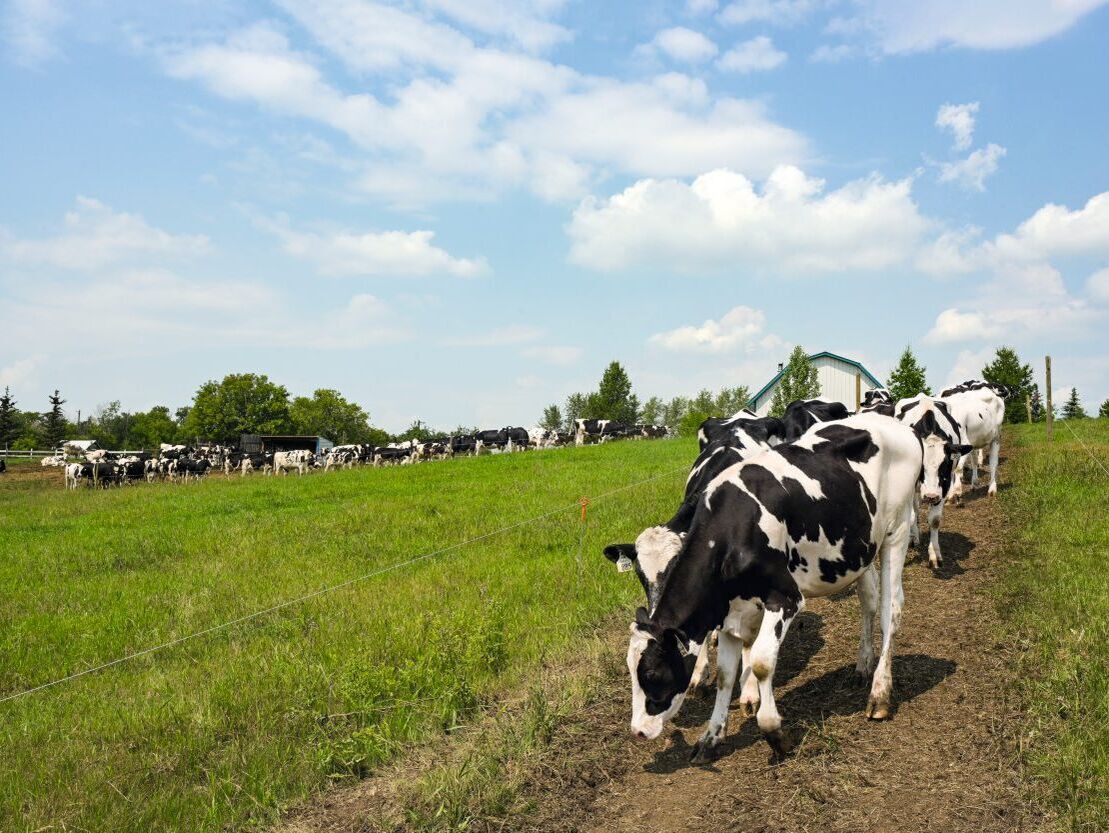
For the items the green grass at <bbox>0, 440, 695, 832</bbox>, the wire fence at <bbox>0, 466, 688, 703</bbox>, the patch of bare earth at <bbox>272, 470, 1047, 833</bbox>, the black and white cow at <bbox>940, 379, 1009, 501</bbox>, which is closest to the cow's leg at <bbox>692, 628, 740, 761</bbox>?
the patch of bare earth at <bbox>272, 470, 1047, 833</bbox>

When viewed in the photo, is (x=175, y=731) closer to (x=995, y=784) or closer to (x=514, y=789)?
(x=514, y=789)

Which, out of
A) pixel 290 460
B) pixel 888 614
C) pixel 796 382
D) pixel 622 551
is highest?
pixel 796 382

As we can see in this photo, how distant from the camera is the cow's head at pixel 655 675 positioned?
568cm

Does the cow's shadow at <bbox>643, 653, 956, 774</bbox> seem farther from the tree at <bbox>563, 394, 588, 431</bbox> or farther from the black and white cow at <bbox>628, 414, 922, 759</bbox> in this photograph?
the tree at <bbox>563, 394, 588, 431</bbox>

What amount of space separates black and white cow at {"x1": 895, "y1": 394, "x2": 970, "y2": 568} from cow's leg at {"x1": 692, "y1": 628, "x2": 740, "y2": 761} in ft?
12.4

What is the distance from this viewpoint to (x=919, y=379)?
6194 centimetres

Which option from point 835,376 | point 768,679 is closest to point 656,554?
point 768,679

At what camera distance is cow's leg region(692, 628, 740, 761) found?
594 centimetres

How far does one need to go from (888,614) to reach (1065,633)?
2050 millimetres

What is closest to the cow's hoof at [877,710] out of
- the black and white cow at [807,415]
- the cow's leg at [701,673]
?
the cow's leg at [701,673]

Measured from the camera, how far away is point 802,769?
5602 millimetres

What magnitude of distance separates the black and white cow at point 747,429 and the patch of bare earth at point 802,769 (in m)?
4.08

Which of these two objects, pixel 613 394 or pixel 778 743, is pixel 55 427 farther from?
pixel 778 743

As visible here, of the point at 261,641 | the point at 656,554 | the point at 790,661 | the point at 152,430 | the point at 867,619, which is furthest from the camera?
the point at 152,430
